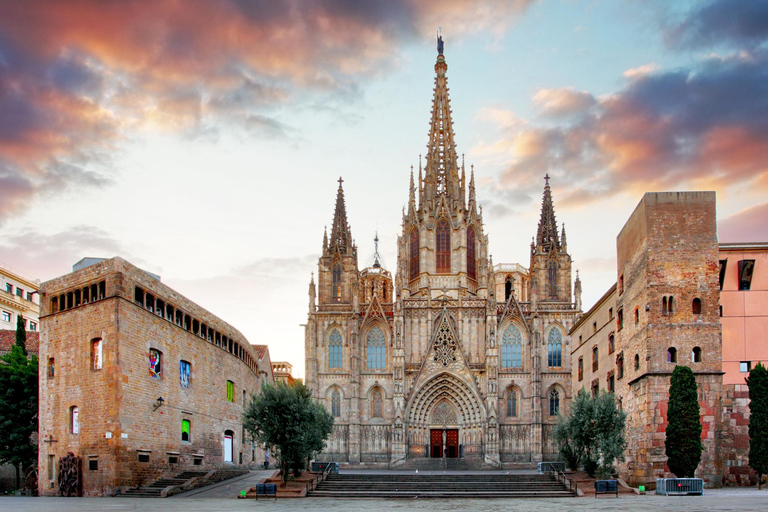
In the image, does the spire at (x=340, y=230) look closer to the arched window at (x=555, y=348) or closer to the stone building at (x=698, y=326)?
the arched window at (x=555, y=348)

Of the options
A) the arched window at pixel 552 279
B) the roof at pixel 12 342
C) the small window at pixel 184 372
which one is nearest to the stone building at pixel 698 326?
the small window at pixel 184 372

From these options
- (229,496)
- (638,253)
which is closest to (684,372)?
(638,253)

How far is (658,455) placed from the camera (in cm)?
3541

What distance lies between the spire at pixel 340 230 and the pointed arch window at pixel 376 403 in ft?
43.2

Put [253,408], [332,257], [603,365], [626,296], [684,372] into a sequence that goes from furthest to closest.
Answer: [332,257] < [603,365] < [626,296] < [253,408] < [684,372]

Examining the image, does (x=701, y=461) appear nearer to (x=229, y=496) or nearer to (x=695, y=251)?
(x=695, y=251)

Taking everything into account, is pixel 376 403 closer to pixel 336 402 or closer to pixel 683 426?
pixel 336 402

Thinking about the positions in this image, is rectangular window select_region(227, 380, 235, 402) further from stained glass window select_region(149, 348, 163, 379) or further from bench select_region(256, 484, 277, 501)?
bench select_region(256, 484, 277, 501)

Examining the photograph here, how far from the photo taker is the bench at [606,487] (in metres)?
33.7

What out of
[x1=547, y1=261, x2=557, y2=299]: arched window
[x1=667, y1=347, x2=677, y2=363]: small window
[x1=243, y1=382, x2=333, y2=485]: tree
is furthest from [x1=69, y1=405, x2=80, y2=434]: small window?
[x1=547, y1=261, x2=557, y2=299]: arched window

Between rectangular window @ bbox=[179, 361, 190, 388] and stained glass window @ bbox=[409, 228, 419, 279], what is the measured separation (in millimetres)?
29286

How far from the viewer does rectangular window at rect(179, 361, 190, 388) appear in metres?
41.8

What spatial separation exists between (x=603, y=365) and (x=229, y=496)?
2224cm

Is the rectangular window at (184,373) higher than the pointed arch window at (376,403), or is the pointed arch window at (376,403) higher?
the rectangular window at (184,373)
